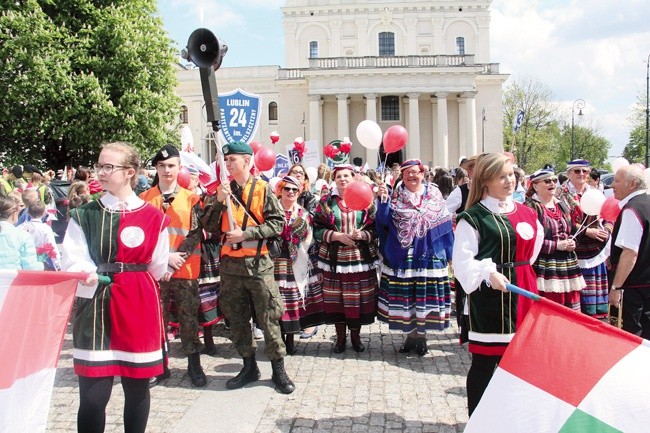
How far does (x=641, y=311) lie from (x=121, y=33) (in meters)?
22.0

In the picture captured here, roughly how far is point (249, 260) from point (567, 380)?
9.89 feet

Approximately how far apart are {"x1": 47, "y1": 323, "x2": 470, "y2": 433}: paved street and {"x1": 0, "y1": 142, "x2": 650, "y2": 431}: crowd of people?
0.73 feet

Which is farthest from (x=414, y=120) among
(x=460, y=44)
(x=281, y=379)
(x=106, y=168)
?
(x=106, y=168)

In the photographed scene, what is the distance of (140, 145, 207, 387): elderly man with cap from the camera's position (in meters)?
5.45

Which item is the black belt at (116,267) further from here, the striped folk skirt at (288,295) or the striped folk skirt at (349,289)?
the striped folk skirt at (349,289)

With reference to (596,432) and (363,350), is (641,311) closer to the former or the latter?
(596,432)

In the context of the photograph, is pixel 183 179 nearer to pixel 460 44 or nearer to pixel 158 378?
pixel 158 378

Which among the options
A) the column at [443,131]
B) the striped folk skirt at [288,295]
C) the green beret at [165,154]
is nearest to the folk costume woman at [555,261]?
the striped folk skirt at [288,295]

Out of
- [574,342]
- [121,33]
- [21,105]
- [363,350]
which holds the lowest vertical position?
[363,350]

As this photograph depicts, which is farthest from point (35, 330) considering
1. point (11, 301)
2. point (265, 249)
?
point (265, 249)

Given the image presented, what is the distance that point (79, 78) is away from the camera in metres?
21.7

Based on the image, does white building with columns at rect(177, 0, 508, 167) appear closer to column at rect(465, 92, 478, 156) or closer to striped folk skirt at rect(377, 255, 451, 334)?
column at rect(465, 92, 478, 156)

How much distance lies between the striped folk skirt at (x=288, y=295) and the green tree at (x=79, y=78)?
1795cm

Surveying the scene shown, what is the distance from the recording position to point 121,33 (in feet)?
73.9
